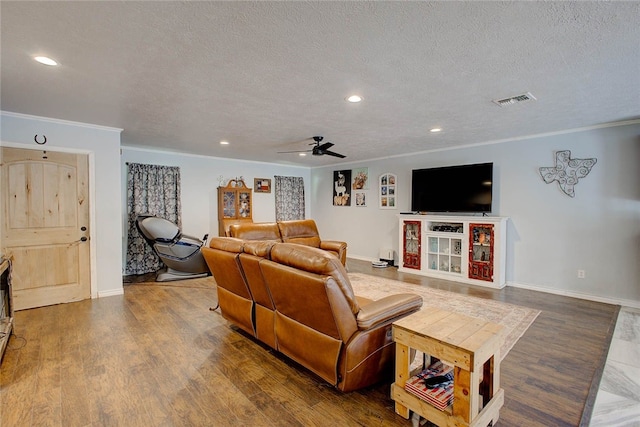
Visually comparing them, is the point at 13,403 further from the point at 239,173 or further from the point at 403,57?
the point at 239,173

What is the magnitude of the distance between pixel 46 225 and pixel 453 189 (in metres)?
6.12

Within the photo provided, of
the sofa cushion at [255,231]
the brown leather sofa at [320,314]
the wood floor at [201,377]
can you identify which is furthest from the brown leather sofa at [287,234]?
the brown leather sofa at [320,314]

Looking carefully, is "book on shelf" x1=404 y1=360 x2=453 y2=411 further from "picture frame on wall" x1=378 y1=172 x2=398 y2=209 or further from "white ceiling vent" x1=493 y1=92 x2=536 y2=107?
"picture frame on wall" x1=378 y1=172 x2=398 y2=209

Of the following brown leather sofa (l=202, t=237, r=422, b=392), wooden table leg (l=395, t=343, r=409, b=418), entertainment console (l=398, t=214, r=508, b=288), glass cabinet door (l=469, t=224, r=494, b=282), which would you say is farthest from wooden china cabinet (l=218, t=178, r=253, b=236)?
wooden table leg (l=395, t=343, r=409, b=418)

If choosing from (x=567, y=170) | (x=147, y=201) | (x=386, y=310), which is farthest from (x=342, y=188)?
(x=386, y=310)

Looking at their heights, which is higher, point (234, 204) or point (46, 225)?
point (234, 204)

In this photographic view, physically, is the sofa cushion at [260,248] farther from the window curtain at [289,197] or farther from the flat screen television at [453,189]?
the window curtain at [289,197]

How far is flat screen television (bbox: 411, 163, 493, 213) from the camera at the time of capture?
5125 mm

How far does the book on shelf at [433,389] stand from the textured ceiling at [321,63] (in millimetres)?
2169

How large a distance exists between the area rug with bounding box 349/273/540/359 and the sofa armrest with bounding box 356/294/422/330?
2.12ft

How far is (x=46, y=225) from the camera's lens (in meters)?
3.90

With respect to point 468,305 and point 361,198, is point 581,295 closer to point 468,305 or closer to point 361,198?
point 468,305

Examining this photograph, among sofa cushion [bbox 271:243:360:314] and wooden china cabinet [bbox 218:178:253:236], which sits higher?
wooden china cabinet [bbox 218:178:253:236]

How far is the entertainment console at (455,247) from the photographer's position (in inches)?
191
